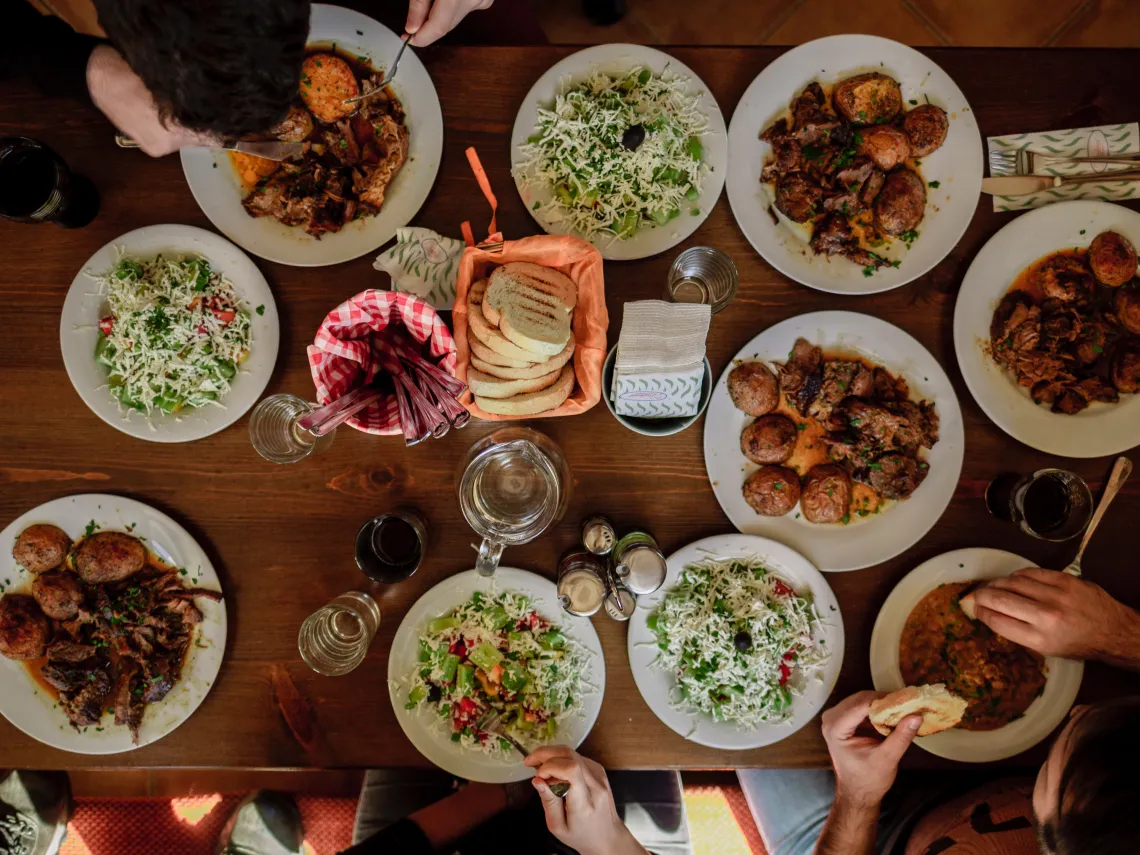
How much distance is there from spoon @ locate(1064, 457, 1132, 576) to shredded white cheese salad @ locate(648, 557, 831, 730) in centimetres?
82

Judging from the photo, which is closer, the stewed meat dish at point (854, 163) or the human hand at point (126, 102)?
the human hand at point (126, 102)

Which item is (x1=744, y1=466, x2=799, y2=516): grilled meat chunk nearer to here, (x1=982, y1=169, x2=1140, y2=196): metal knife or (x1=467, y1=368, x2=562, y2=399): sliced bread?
(x1=467, y1=368, x2=562, y2=399): sliced bread

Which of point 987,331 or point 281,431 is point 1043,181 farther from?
point 281,431

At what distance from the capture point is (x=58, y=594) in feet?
6.95

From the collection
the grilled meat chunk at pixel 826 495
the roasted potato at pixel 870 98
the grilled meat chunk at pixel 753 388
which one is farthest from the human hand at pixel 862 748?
the roasted potato at pixel 870 98

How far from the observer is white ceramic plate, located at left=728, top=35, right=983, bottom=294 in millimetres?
2182

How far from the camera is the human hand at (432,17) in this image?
202 cm

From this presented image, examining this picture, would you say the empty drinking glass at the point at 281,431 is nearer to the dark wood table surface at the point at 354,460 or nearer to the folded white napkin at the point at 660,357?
the dark wood table surface at the point at 354,460

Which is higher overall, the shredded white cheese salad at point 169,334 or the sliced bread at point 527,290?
the sliced bread at point 527,290

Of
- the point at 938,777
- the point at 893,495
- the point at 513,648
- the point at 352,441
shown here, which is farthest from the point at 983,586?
the point at 352,441

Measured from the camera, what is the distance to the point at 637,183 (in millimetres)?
2117

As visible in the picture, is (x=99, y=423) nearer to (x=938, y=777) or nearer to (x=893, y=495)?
(x=893, y=495)

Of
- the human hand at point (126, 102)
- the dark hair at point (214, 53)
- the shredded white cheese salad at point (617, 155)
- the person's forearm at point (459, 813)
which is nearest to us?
the dark hair at point (214, 53)

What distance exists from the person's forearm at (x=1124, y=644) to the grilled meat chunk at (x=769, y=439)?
3.52 ft
